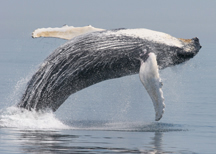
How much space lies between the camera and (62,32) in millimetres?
20094

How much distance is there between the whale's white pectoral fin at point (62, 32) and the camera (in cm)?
1975

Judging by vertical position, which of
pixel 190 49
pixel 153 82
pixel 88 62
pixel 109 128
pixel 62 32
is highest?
pixel 62 32

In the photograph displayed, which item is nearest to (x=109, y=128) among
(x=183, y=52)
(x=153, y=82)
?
(x=153, y=82)

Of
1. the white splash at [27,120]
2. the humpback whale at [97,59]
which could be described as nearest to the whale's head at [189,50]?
the humpback whale at [97,59]

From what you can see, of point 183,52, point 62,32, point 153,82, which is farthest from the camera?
point 62,32

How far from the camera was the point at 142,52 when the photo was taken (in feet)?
60.7

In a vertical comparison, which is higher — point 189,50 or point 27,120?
point 189,50

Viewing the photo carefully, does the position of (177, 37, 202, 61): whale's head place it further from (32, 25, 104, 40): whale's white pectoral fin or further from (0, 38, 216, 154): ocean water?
(32, 25, 104, 40): whale's white pectoral fin

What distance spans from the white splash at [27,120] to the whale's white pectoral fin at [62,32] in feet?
9.71

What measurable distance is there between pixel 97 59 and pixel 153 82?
2176 mm

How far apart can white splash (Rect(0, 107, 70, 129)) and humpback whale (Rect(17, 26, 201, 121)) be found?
0.78 ft

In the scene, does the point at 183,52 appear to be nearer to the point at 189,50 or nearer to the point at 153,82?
the point at 189,50

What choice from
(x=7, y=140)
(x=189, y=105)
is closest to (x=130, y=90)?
(x=189, y=105)

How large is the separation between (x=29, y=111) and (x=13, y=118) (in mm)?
706
